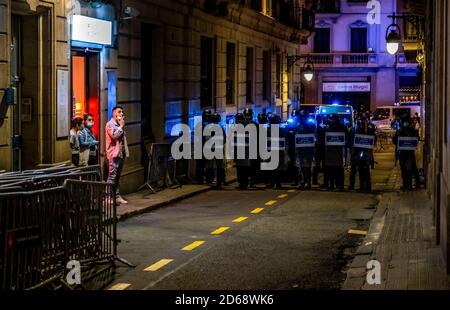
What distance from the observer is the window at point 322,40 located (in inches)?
2478

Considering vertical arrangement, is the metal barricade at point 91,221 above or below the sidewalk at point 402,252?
above

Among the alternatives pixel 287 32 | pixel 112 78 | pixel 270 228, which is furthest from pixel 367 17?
pixel 270 228

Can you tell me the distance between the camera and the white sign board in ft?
50.7

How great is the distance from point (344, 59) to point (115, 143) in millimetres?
Answer: 46916

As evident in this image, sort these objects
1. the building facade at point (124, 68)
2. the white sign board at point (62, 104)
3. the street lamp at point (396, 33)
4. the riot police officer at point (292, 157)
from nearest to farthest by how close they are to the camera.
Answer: the building facade at point (124, 68) → the white sign board at point (62, 104) → the riot police officer at point (292, 157) → the street lamp at point (396, 33)

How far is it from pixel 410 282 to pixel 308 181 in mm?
12444

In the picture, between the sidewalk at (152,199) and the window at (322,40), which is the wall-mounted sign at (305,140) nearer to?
the sidewalk at (152,199)

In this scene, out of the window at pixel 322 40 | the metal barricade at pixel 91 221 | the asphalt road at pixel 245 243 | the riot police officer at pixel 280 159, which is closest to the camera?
the metal barricade at pixel 91 221

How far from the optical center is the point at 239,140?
72.2ft

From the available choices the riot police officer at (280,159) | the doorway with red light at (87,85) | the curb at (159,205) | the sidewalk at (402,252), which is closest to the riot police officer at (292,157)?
the riot police officer at (280,159)

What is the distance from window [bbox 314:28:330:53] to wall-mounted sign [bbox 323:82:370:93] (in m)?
2.78

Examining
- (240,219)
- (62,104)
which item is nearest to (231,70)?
(62,104)

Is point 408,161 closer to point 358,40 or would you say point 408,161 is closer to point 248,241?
point 248,241

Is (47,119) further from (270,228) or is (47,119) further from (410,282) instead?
(410,282)
